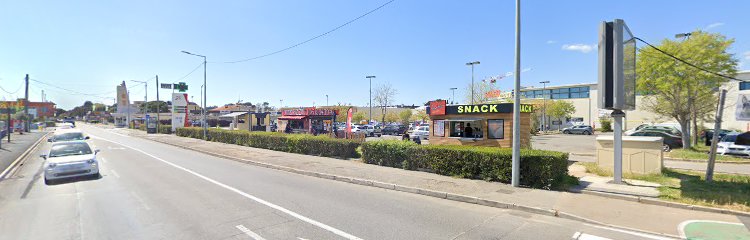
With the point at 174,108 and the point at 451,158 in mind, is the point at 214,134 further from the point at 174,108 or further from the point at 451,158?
the point at 451,158

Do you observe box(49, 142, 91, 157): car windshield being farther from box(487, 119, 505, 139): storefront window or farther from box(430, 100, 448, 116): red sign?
box(487, 119, 505, 139): storefront window

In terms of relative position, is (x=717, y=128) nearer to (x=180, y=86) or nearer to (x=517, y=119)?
(x=517, y=119)

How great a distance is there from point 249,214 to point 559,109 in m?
57.5

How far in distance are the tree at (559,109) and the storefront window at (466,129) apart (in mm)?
43693

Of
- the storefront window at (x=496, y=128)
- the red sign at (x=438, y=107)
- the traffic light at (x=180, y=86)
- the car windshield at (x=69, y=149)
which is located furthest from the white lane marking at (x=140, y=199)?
the traffic light at (x=180, y=86)

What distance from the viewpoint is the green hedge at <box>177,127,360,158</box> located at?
59.5 ft

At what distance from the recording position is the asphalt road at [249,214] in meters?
6.58

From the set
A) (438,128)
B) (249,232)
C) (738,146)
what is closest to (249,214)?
(249,232)

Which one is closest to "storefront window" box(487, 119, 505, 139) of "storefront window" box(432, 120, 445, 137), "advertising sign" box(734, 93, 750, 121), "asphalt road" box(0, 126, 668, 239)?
"storefront window" box(432, 120, 445, 137)

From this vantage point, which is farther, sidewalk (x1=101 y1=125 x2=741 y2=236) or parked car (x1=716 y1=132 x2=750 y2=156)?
parked car (x1=716 y1=132 x2=750 y2=156)

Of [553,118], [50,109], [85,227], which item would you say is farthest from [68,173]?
[50,109]

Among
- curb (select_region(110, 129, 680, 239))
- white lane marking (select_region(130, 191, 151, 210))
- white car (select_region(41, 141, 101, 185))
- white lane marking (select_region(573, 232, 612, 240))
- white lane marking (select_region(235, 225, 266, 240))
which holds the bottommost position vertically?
white lane marking (select_region(130, 191, 151, 210))

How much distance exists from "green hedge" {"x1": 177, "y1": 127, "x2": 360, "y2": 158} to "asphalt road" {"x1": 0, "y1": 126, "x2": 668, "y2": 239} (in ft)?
19.1

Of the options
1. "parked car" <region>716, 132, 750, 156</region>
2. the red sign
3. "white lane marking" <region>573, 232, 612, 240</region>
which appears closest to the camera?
"white lane marking" <region>573, 232, 612, 240</region>
